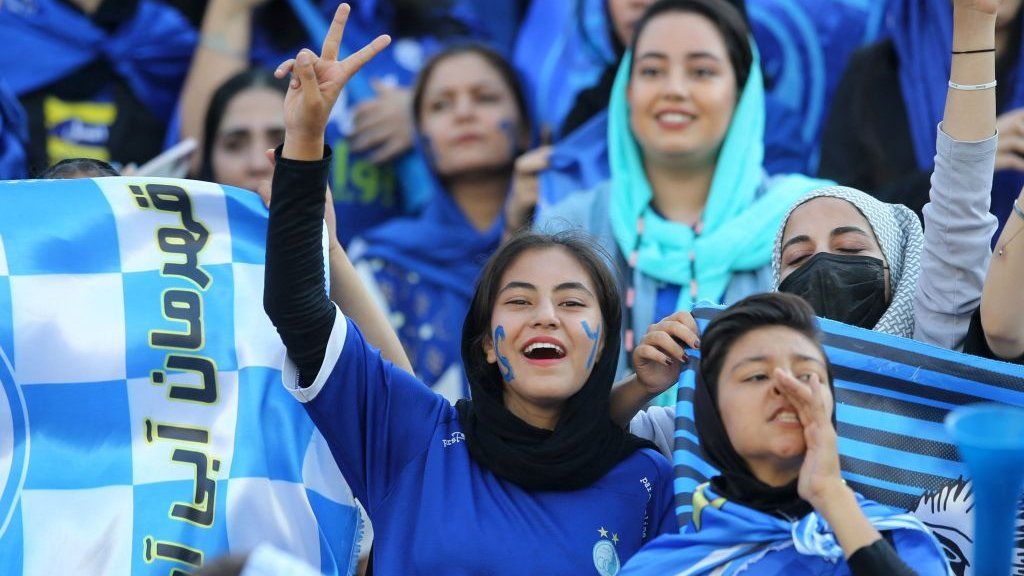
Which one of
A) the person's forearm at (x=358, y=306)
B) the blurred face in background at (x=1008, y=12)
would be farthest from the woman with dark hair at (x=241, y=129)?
the blurred face in background at (x=1008, y=12)

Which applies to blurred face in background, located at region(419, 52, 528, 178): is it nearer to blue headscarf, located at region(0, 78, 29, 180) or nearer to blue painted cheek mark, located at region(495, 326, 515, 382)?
blue headscarf, located at region(0, 78, 29, 180)

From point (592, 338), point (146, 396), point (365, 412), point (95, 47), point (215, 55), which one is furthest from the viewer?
point (215, 55)

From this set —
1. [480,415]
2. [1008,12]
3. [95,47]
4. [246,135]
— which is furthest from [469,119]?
[480,415]

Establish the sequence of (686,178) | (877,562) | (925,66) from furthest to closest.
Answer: (925,66)
(686,178)
(877,562)

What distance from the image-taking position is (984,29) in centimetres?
334

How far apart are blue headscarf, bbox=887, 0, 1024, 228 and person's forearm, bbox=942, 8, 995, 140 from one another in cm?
186

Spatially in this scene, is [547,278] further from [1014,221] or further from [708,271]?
[708,271]

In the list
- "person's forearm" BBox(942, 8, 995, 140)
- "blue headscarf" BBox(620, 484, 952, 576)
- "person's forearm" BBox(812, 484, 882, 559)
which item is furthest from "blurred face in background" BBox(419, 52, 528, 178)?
"person's forearm" BBox(812, 484, 882, 559)

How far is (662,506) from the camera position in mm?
3404

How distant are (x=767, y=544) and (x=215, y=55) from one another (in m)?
3.80

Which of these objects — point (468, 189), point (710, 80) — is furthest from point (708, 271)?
point (468, 189)

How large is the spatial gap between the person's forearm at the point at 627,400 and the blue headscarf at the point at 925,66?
6.50 feet

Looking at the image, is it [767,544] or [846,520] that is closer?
[846,520]

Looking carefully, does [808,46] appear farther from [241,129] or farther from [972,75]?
[972,75]
